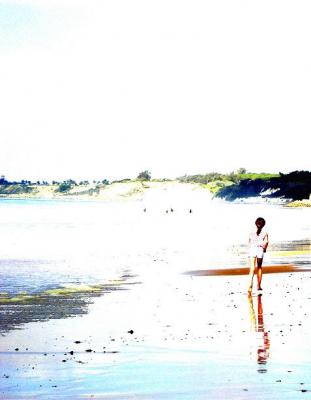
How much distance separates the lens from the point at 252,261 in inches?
929

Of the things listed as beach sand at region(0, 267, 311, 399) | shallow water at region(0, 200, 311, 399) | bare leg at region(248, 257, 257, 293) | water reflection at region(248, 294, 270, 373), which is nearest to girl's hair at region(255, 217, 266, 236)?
bare leg at region(248, 257, 257, 293)

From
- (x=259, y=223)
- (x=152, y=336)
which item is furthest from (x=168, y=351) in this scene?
(x=259, y=223)

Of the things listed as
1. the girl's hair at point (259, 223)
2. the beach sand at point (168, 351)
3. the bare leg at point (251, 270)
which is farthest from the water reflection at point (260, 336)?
the girl's hair at point (259, 223)

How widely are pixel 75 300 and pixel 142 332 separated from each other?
22.4ft

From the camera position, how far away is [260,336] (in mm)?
15062

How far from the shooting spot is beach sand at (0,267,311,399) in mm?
10852

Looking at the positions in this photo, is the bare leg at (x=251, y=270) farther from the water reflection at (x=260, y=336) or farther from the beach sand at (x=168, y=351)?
the water reflection at (x=260, y=336)

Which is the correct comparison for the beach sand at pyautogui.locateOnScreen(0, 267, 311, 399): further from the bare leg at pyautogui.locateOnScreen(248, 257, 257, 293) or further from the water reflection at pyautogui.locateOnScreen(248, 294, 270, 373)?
the bare leg at pyautogui.locateOnScreen(248, 257, 257, 293)

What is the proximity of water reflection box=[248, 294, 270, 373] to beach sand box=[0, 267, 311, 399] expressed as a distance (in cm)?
1

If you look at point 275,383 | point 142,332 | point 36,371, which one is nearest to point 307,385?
point 275,383

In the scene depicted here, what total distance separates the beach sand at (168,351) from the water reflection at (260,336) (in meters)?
0.01

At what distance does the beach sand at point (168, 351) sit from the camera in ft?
35.6

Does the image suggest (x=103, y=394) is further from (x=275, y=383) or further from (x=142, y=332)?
(x=142, y=332)

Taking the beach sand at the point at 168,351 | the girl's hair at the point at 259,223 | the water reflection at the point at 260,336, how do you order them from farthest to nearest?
the girl's hair at the point at 259,223 → the water reflection at the point at 260,336 → the beach sand at the point at 168,351
